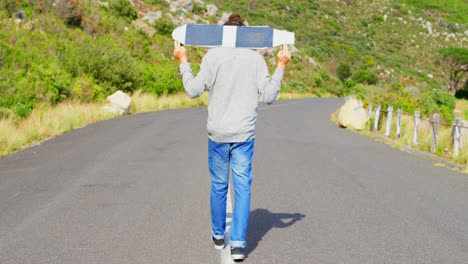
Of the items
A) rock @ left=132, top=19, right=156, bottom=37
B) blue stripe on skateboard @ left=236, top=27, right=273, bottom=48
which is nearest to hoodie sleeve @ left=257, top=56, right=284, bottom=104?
blue stripe on skateboard @ left=236, top=27, right=273, bottom=48

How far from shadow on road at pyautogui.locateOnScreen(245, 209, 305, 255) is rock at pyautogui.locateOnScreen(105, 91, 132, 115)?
15666 mm

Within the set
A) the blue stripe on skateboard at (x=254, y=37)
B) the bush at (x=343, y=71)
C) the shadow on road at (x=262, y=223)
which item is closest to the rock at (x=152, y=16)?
the bush at (x=343, y=71)

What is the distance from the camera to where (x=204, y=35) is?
4465mm

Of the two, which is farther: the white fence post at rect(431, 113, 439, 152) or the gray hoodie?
the white fence post at rect(431, 113, 439, 152)

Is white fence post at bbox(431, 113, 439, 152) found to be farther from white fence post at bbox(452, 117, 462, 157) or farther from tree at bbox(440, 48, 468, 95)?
tree at bbox(440, 48, 468, 95)

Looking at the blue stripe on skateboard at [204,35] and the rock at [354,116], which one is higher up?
the blue stripe on skateboard at [204,35]

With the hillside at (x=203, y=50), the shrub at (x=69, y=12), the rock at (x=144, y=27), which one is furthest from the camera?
the rock at (x=144, y=27)

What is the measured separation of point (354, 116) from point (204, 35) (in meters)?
15.3

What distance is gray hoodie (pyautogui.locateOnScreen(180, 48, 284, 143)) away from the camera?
4.10 m

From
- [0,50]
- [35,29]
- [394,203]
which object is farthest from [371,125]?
[35,29]

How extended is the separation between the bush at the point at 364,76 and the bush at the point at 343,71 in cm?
318

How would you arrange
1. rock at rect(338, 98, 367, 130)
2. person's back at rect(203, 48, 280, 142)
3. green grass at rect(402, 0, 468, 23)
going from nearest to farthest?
person's back at rect(203, 48, 280, 142) → rock at rect(338, 98, 367, 130) → green grass at rect(402, 0, 468, 23)

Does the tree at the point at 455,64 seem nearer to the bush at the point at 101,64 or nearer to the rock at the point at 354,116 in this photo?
the rock at the point at 354,116

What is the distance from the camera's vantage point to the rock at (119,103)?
67.9ft
